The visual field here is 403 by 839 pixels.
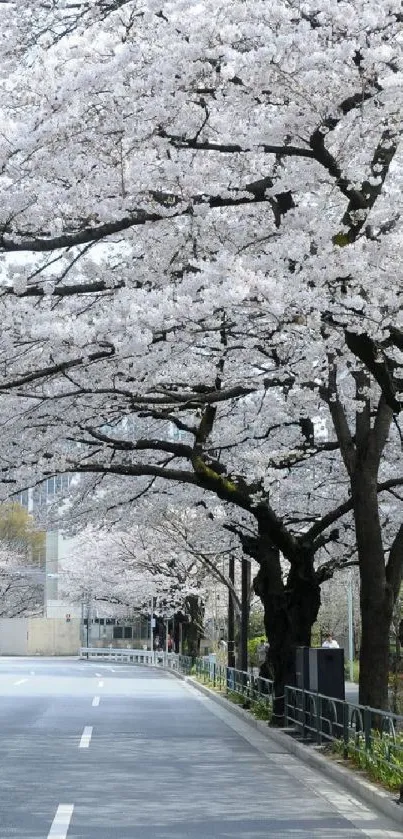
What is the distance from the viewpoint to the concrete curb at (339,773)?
10141mm

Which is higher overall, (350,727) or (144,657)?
(144,657)

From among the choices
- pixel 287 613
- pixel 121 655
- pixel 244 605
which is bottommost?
pixel 121 655

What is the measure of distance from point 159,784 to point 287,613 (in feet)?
25.7

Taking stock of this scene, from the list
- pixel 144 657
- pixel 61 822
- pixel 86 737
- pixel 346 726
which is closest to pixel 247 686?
pixel 86 737

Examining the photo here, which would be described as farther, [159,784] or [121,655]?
[121,655]

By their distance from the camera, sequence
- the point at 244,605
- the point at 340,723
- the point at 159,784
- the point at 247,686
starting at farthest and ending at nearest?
1. the point at 244,605
2. the point at 247,686
3. the point at 340,723
4. the point at 159,784

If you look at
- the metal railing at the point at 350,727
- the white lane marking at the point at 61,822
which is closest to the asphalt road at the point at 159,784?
the white lane marking at the point at 61,822

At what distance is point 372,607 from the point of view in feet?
48.3

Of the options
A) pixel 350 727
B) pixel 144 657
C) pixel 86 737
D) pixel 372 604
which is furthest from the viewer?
pixel 144 657

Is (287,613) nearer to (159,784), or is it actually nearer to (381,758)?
(159,784)

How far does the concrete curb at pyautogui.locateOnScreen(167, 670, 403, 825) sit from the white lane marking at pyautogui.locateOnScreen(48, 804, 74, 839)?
2.61 metres

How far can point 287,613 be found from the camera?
1998 centimetres

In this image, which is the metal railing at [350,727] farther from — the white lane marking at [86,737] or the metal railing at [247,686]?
the metal railing at [247,686]

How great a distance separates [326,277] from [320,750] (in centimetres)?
737
